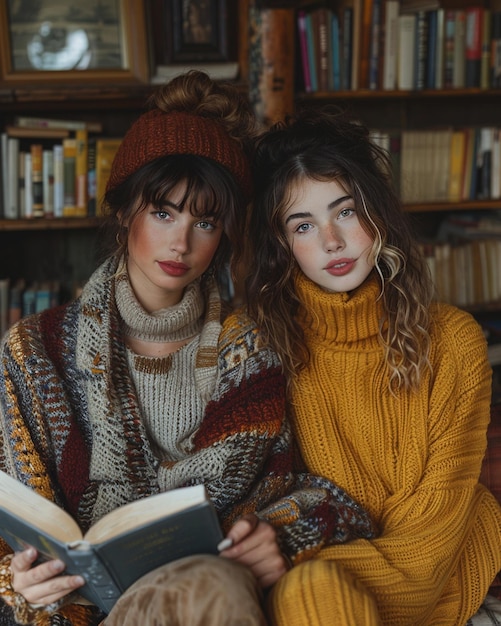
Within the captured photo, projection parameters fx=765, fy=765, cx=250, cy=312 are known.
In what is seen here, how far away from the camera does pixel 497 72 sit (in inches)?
108

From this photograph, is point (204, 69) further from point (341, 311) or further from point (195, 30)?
point (341, 311)

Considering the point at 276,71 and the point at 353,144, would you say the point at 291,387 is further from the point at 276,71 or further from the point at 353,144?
the point at 276,71

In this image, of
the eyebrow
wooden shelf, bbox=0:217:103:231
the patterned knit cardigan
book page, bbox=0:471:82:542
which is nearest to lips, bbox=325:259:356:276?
the eyebrow

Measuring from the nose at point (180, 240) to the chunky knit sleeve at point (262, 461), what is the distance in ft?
0.70

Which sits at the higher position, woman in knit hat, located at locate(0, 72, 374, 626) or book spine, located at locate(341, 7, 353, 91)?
book spine, located at locate(341, 7, 353, 91)

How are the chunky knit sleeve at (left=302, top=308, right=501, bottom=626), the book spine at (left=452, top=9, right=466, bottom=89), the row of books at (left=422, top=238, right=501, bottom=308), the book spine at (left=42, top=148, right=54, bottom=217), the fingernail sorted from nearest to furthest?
1. the fingernail
2. the chunky knit sleeve at (left=302, top=308, right=501, bottom=626)
3. the book spine at (left=42, top=148, right=54, bottom=217)
4. the book spine at (left=452, top=9, right=466, bottom=89)
5. the row of books at (left=422, top=238, right=501, bottom=308)

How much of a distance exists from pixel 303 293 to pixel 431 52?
152cm

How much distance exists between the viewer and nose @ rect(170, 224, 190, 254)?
57.1 inches

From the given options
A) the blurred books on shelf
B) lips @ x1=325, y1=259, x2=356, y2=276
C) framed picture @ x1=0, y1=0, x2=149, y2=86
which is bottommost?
lips @ x1=325, y1=259, x2=356, y2=276

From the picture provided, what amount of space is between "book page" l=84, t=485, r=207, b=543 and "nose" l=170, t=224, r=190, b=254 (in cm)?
54

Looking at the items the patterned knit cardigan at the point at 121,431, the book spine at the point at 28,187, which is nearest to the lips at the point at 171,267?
the patterned knit cardigan at the point at 121,431

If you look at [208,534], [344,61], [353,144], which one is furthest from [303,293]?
[344,61]

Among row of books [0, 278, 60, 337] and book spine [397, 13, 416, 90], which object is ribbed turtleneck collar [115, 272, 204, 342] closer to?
row of books [0, 278, 60, 337]

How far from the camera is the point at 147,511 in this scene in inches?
41.5
